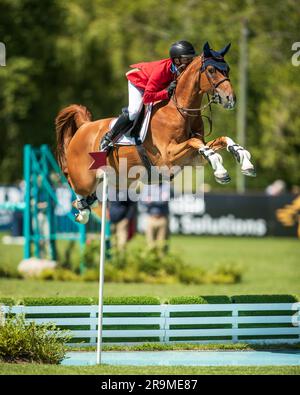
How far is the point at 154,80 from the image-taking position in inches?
384

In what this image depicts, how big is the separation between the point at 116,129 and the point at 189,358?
3.06 meters

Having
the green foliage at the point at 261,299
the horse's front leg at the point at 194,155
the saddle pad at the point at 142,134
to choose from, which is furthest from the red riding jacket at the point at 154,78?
the green foliage at the point at 261,299

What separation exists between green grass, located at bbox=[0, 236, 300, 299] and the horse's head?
11.5 ft

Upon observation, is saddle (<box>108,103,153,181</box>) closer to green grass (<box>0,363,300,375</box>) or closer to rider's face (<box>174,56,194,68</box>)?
rider's face (<box>174,56,194,68</box>)

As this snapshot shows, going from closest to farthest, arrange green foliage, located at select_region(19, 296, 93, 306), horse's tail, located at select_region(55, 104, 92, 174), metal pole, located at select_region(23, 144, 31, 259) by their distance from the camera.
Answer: green foliage, located at select_region(19, 296, 93, 306)
horse's tail, located at select_region(55, 104, 92, 174)
metal pole, located at select_region(23, 144, 31, 259)

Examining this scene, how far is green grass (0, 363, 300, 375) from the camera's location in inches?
303

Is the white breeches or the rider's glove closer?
the rider's glove

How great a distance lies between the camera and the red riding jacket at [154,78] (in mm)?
9766

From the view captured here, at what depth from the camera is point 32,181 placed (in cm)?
1625

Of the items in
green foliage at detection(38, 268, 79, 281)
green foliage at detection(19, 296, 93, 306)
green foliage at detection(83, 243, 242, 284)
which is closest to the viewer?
green foliage at detection(19, 296, 93, 306)

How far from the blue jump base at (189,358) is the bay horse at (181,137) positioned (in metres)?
2.06

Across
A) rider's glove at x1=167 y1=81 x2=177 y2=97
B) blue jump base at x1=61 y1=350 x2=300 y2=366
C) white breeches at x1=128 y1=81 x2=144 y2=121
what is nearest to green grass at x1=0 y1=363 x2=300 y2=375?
blue jump base at x1=61 y1=350 x2=300 y2=366
